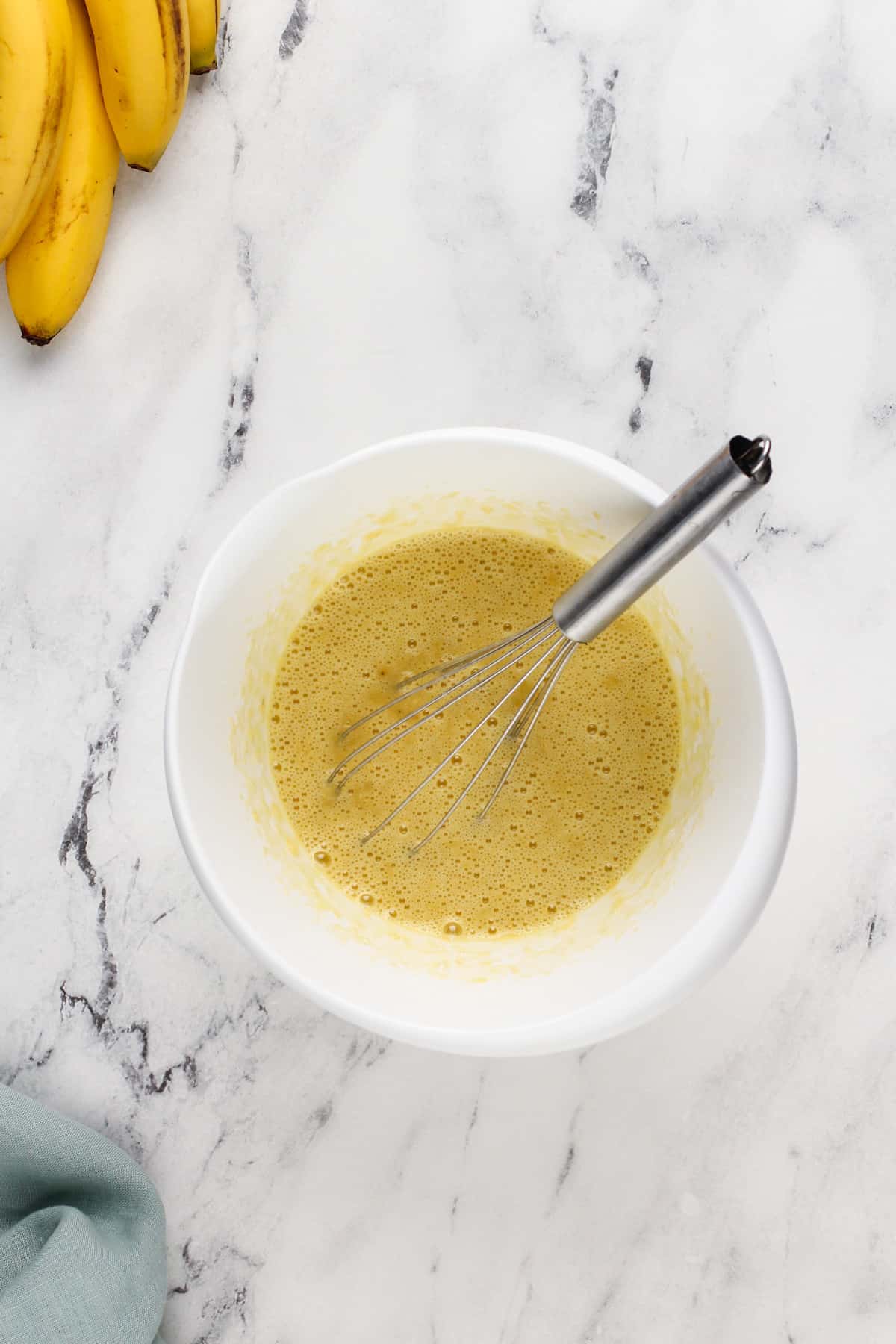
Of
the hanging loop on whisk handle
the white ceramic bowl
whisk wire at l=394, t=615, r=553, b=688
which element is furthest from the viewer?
whisk wire at l=394, t=615, r=553, b=688

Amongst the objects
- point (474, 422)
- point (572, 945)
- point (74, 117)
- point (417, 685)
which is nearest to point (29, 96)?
point (74, 117)

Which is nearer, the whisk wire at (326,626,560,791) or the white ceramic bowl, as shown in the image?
the white ceramic bowl

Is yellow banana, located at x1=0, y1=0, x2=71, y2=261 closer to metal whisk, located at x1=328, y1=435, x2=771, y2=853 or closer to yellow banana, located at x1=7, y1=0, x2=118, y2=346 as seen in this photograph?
yellow banana, located at x1=7, y1=0, x2=118, y2=346

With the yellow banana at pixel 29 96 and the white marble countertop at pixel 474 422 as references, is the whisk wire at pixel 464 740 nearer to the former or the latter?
the white marble countertop at pixel 474 422

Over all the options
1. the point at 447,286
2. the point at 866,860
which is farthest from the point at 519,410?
the point at 866,860

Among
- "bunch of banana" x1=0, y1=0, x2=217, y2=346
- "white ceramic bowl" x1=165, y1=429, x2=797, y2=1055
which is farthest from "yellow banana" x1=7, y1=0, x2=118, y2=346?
"white ceramic bowl" x1=165, y1=429, x2=797, y2=1055

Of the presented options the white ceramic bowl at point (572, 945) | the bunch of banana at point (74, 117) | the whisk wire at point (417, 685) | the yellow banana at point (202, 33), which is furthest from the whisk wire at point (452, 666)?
the yellow banana at point (202, 33)

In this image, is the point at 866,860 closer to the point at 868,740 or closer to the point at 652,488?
the point at 868,740

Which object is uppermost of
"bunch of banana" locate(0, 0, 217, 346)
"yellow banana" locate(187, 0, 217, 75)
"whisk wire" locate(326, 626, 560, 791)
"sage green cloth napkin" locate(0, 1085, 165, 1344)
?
"yellow banana" locate(187, 0, 217, 75)
